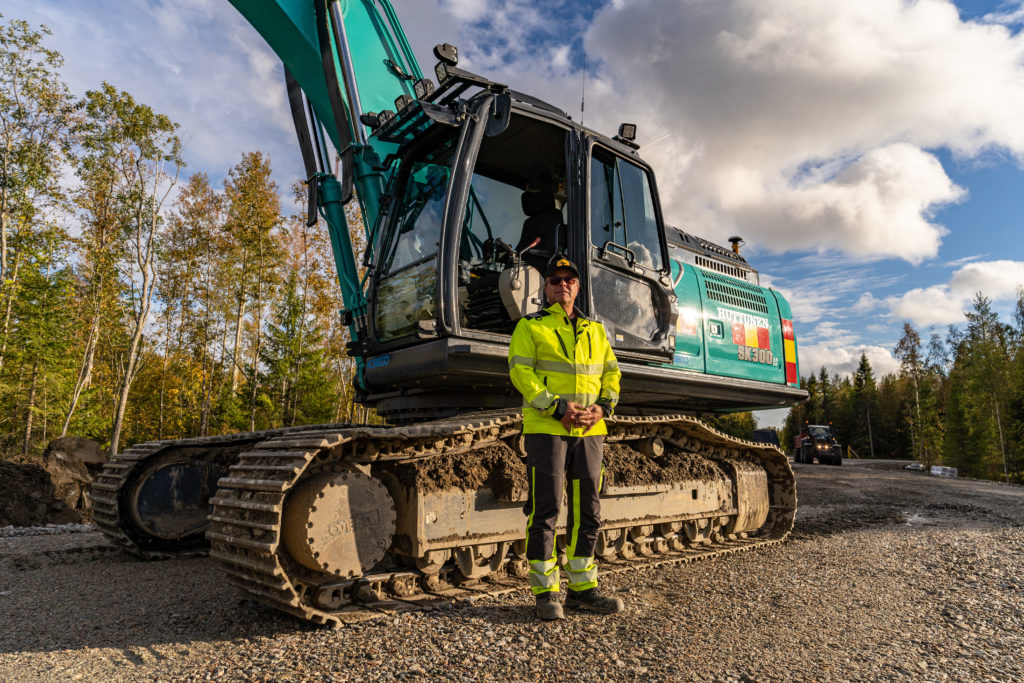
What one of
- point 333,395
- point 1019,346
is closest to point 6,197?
point 333,395

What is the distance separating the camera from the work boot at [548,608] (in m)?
3.28

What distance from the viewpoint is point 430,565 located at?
3752 millimetres

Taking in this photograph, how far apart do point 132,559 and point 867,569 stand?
589 cm

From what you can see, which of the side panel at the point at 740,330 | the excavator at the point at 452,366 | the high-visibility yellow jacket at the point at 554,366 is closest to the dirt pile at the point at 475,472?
the excavator at the point at 452,366

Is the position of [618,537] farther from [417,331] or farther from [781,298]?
[781,298]

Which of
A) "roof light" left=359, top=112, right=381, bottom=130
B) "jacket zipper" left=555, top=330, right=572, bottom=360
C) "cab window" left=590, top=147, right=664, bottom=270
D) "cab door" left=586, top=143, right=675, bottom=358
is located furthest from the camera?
"cab window" left=590, top=147, right=664, bottom=270

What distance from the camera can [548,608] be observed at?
3289mm

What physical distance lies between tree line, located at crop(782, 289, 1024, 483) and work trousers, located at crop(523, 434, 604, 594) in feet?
132

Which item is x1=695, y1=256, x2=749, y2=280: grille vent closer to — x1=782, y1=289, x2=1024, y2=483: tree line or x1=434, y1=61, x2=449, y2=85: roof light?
x1=434, y1=61, x2=449, y2=85: roof light

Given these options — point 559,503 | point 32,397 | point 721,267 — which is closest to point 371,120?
point 559,503

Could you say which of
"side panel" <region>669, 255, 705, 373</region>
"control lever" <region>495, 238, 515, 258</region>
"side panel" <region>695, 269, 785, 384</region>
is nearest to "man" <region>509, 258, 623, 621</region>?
"control lever" <region>495, 238, 515, 258</region>

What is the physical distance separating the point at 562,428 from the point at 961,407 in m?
49.4

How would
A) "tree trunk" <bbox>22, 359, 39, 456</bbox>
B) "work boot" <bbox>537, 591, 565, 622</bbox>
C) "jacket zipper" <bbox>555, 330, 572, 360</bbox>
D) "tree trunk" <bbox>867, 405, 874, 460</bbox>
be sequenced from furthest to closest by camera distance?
"tree trunk" <bbox>867, 405, 874, 460</bbox>, "tree trunk" <bbox>22, 359, 39, 456</bbox>, "jacket zipper" <bbox>555, 330, 572, 360</bbox>, "work boot" <bbox>537, 591, 565, 622</bbox>

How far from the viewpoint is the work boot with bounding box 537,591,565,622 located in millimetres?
3277
